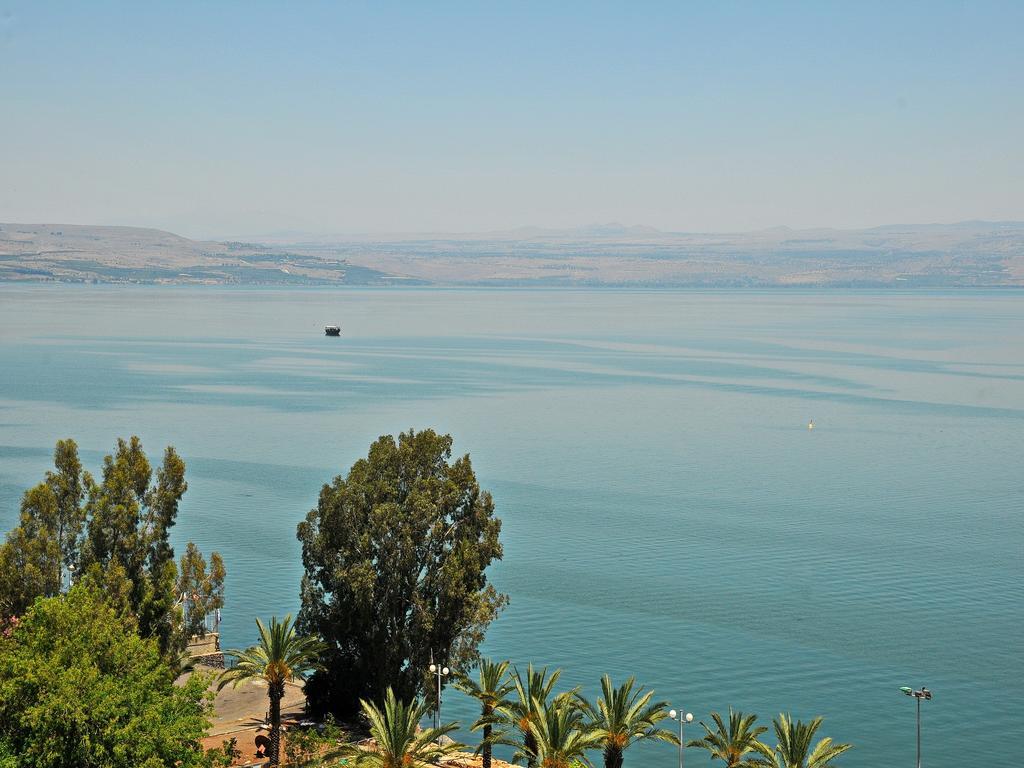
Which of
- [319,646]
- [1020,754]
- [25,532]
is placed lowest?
[1020,754]

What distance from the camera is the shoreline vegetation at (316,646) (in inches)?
1185

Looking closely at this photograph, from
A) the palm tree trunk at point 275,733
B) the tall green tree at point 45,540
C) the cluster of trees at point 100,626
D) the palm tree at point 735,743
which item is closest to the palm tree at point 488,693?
the palm tree trunk at point 275,733

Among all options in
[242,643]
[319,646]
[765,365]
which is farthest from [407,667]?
[765,365]

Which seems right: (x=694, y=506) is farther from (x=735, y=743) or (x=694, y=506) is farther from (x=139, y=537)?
(x=139, y=537)

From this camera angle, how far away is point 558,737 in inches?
1294

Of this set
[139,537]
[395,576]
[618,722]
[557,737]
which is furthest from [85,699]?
[618,722]

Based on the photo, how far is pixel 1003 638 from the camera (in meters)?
53.2

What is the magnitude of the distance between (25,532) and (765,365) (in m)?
147

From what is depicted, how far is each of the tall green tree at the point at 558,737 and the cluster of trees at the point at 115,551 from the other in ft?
38.1

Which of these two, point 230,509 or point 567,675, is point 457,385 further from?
point 567,675

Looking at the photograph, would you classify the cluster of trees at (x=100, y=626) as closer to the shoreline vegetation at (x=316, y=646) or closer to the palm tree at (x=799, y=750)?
the shoreline vegetation at (x=316, y=646)

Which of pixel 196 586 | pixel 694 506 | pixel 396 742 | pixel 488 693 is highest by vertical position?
pixel 196 586

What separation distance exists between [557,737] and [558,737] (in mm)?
27

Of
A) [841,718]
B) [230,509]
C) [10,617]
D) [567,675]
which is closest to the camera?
[10,617]
